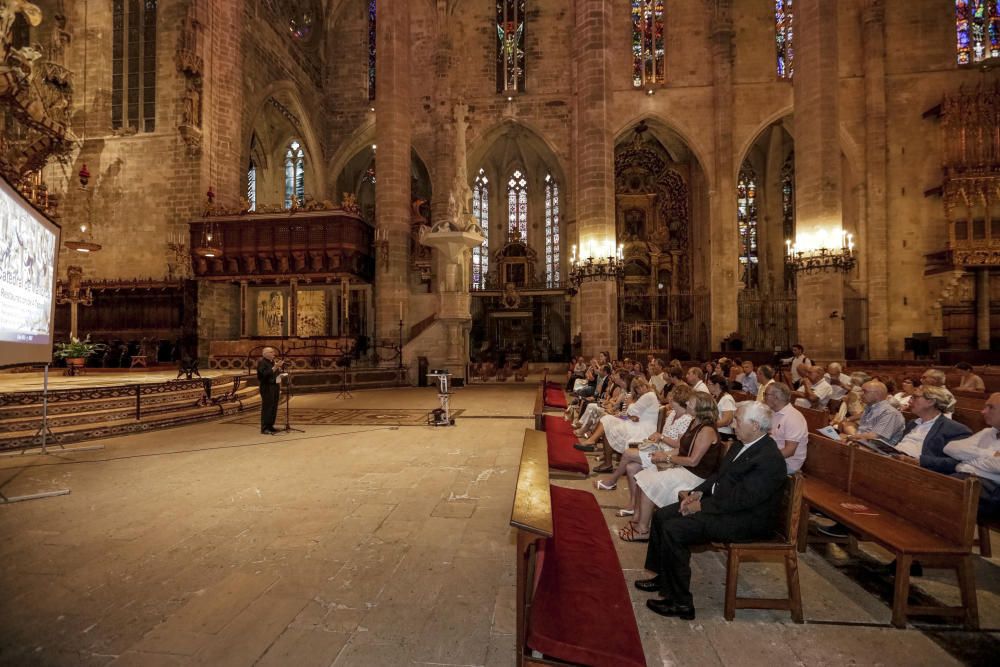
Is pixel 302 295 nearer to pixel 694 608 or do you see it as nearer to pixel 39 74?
pixel 39 74

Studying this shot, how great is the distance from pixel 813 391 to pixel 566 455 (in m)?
3.90

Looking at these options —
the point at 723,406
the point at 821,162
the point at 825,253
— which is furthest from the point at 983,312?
the point at 723,406

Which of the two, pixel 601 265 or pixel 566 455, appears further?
pixel 601 265

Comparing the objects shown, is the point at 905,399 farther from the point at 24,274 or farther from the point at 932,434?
the point at 24,274

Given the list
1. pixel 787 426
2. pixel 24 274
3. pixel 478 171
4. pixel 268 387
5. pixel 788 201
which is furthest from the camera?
pixel 478 171

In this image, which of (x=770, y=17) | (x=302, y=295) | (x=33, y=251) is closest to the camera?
(x=33, y=251)

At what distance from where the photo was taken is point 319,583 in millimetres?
2963

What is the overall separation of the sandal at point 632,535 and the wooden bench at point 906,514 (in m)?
1.11

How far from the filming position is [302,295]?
19.2 metres

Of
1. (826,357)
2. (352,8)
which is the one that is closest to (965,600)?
(826,357)

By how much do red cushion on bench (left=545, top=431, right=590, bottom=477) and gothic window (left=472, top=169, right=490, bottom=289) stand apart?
20.2 meters

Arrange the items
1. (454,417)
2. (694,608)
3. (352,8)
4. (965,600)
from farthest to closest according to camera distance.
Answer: (352,8) < (454,417) < (694,608) < (965,600)

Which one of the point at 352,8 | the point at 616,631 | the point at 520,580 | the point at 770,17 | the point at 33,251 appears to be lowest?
the point at 616,631

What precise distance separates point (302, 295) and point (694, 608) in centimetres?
1896
